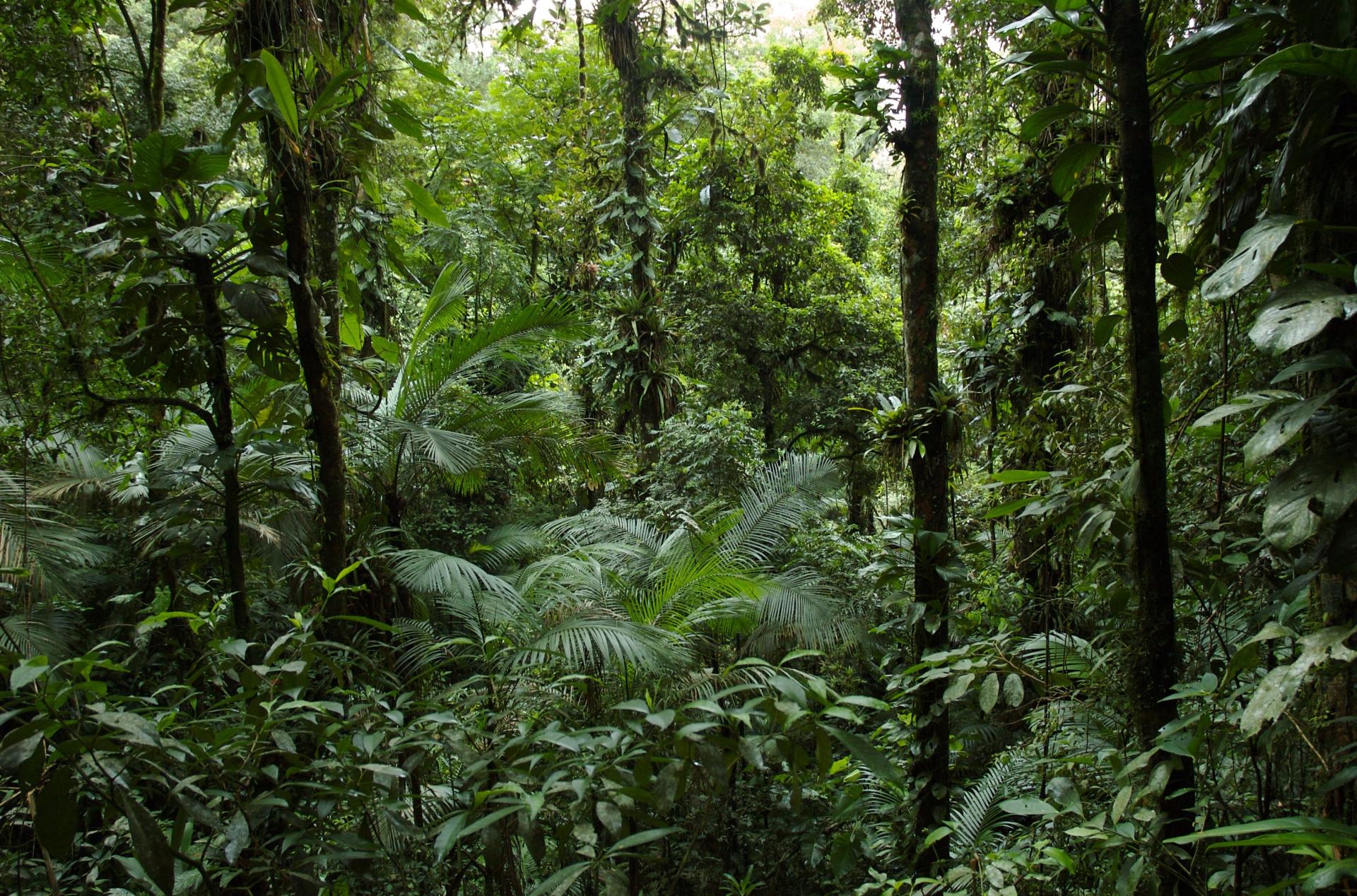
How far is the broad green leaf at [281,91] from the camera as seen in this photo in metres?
1.69

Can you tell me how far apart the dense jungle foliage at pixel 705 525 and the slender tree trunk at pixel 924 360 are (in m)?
0.02

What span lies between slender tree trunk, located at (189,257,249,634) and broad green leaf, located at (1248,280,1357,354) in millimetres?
2171

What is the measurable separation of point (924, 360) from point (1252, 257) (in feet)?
4.80

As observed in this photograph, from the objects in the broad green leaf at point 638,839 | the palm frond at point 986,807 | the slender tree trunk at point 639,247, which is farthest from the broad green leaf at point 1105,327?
the slender tree trunk at point 639,247

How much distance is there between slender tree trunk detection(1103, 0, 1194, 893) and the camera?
1.43 metres

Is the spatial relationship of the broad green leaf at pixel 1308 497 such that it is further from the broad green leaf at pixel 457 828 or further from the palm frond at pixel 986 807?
the palm frond at pixel 986 807

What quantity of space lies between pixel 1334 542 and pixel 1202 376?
1414mm

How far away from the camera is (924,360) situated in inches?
106

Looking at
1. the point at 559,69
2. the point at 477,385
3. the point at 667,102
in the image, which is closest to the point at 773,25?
the point at 559,69

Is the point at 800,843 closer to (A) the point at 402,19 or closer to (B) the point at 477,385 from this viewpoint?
(B) the point at 477,385

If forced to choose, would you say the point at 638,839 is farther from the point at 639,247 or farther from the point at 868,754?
the point at 639,247

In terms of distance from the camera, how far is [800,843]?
10.4ft

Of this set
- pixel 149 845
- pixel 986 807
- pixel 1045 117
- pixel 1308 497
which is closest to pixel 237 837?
pixel 149 845

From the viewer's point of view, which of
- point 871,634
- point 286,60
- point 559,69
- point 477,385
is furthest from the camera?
point 559,69
